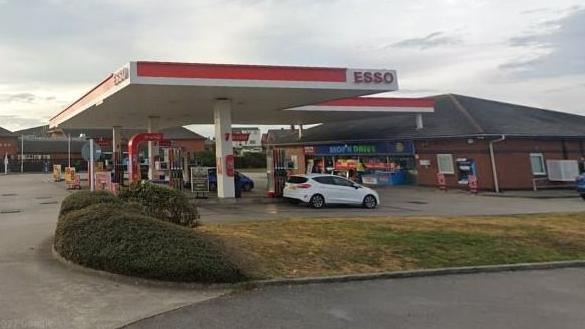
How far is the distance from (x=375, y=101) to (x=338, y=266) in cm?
2706

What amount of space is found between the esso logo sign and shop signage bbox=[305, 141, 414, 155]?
1351cm

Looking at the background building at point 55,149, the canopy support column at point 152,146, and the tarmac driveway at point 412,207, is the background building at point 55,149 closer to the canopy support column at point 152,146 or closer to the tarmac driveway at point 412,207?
the canopy support column at point 152,146

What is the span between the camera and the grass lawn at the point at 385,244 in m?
8.91

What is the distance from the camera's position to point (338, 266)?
8820mm

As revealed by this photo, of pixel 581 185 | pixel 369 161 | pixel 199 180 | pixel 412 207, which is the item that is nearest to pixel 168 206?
pixel 199 180

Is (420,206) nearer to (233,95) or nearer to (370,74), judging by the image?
(370,74)

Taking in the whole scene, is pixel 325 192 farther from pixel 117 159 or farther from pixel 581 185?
pixel 117 159

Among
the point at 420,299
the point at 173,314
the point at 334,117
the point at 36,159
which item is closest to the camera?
the point at 173,314

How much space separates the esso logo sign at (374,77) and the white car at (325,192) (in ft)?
14.1

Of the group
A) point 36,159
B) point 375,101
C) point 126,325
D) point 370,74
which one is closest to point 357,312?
point 126,325

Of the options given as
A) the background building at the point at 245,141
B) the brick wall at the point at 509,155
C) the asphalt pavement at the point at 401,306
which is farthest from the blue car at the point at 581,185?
the asphalt pavement at the point at 401,306

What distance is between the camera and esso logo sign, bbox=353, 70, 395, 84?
20.8 m

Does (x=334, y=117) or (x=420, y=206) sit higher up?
(x=334, y=117)

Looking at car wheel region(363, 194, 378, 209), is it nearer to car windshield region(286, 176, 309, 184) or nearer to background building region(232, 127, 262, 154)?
car windshield region(286, 176, 309, 184)
